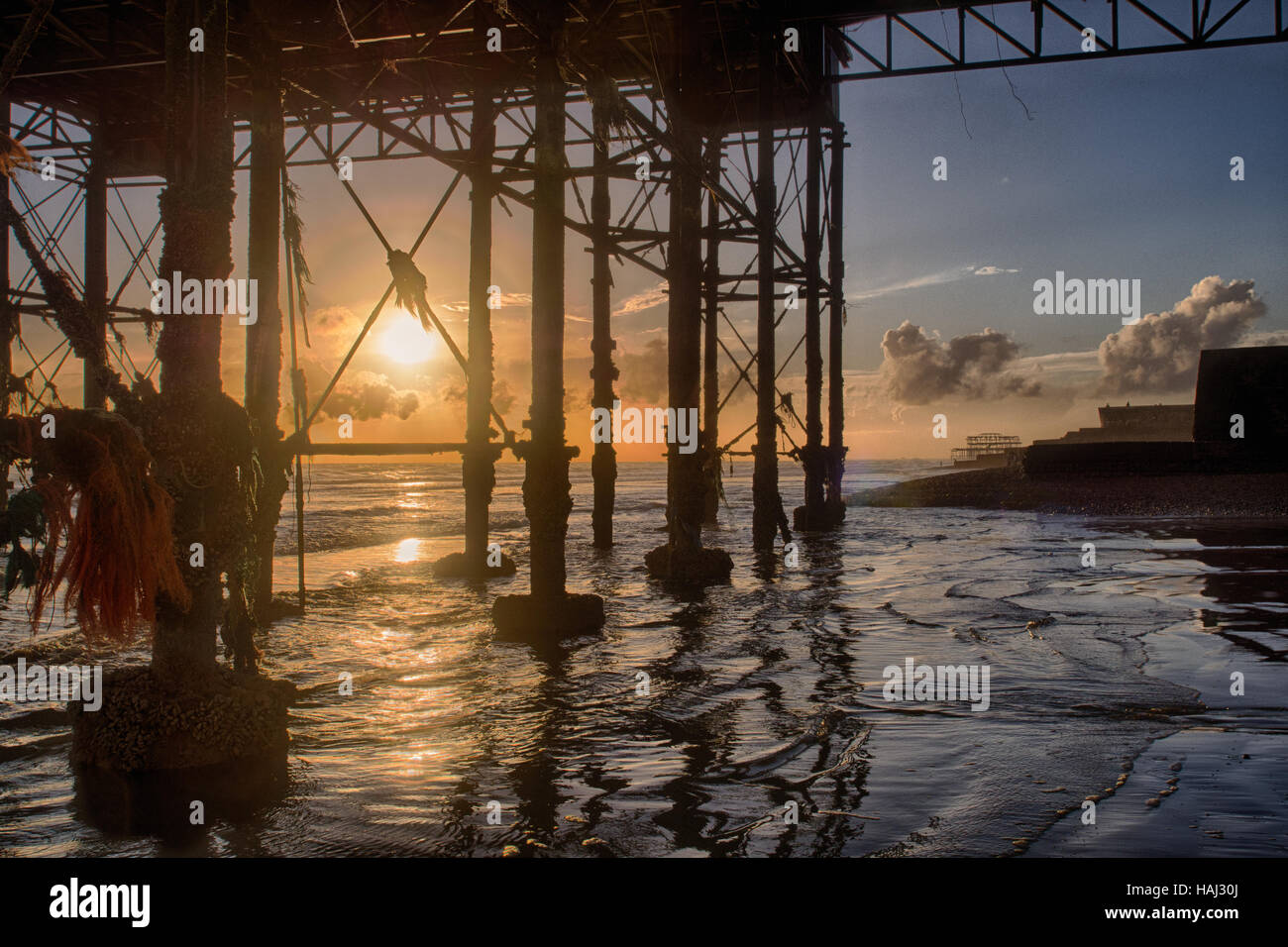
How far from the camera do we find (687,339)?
1136cm

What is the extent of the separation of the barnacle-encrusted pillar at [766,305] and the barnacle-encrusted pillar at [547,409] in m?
6.46

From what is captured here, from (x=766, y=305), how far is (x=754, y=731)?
1015 cm

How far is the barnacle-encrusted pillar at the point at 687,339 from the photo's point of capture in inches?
422

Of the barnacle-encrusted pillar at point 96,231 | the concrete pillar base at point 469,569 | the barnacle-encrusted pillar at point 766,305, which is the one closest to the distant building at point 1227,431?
the barnacle-encrusted pillar at point 766,305

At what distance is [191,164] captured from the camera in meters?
4.34

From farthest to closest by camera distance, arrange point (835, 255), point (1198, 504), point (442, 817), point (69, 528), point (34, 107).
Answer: point (1198, 504) < point (835, 255) < point (34, 107) < point (442, 817) < point (69, 528)

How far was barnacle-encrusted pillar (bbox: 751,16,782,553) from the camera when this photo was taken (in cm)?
1361

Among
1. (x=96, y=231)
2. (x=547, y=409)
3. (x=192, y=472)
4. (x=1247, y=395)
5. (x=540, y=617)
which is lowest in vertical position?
(x=540, y=617)

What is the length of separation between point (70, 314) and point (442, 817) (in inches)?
112

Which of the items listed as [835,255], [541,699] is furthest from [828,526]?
[541,699]

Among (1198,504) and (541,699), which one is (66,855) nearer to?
(541,699)

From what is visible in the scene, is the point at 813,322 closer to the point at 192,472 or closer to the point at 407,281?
the point at 407,281

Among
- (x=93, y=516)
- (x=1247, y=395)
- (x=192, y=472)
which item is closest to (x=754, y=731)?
(x=192, y=472)

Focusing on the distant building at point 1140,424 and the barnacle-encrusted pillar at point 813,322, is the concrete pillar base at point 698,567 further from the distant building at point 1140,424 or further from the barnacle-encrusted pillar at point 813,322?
the distant building at point 1140,424
